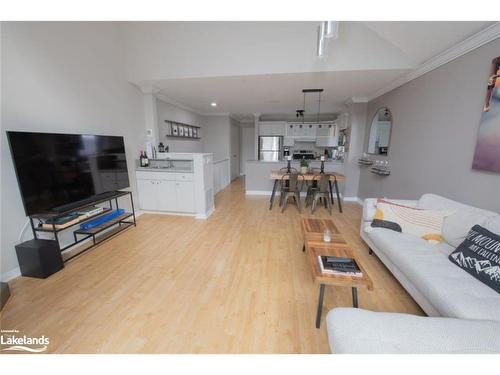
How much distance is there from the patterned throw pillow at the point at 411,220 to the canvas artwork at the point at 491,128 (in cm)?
54

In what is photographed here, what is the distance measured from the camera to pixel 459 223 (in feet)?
6.08

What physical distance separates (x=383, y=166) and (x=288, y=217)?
2.00m

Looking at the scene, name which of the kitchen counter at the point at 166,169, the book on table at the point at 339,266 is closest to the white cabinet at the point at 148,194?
the kitchen counter at the point at 166,169

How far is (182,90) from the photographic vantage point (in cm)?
395

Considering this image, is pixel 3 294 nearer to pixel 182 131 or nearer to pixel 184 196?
pixel 184 196

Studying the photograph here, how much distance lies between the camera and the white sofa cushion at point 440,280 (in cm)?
118

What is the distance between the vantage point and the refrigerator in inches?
280

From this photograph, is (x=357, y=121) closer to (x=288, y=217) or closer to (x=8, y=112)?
(x=288, y=217)

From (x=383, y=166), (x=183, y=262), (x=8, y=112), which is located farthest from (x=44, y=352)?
(x=383, y=166)

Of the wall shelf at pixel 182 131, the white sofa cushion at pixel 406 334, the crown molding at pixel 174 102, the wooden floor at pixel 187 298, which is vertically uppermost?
the crown molding at pixel 174 102

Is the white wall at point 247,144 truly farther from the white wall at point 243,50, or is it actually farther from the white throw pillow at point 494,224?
the white throw pillow at point 494,224
